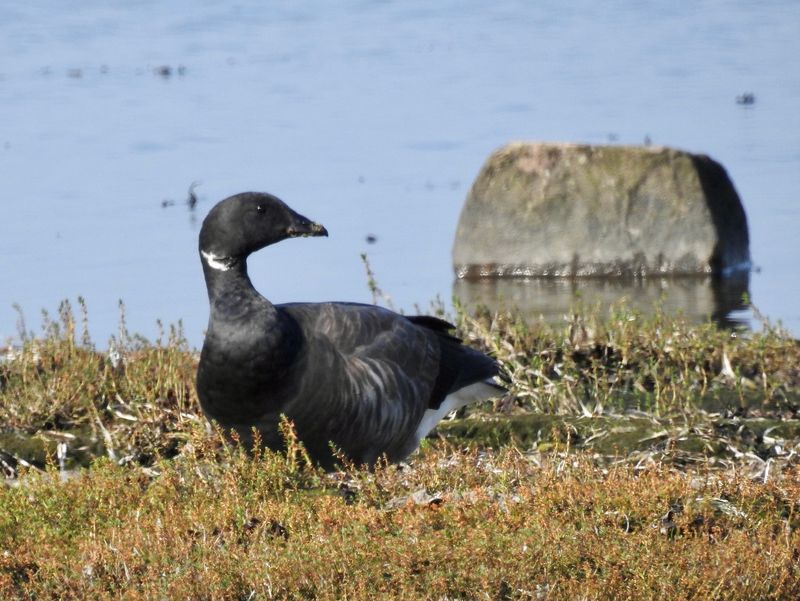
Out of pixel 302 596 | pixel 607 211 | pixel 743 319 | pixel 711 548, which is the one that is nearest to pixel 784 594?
pixel 711 548

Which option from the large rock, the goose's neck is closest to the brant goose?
the goose's neck

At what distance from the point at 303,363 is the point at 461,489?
112 centimetres

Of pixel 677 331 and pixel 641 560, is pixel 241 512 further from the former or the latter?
pixel 677 331

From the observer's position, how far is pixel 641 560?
6250mm

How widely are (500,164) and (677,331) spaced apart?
547 centimetres

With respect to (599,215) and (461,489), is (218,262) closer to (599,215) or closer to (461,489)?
(461,489)

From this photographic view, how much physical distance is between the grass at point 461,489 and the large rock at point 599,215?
4.75 m

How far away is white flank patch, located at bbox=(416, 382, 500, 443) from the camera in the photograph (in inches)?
365

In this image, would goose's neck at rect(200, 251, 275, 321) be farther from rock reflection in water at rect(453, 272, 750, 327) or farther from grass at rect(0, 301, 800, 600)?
rock reflection in water at rect(453, 272, 750, 327)

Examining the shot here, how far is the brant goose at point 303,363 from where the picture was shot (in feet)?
26.1

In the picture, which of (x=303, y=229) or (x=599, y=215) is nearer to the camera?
(x=303, y=229)

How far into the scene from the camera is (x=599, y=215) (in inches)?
640

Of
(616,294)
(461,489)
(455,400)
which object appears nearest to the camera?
(461,489)

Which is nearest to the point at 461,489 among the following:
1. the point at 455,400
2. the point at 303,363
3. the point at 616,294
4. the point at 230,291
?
the point at 303,363
